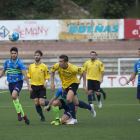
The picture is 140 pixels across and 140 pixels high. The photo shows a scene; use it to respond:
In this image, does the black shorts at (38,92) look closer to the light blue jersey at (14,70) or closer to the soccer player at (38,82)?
the soccer player at (38,82)

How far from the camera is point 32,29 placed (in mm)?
26562

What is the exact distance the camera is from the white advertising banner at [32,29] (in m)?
26.4

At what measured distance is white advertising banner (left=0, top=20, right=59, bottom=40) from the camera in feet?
86.6

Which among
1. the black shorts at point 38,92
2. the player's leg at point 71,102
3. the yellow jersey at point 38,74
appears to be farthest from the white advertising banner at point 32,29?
the player's leg at point 71,102

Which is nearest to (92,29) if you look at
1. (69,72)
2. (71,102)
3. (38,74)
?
(38,74)

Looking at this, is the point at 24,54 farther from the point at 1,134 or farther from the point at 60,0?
the point at 1,134

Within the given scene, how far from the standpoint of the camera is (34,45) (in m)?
27.5

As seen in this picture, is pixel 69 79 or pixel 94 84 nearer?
pixel 69 79

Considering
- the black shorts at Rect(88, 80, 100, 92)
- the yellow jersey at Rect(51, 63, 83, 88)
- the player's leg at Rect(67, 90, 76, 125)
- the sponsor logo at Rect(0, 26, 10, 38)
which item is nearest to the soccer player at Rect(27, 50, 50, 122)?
the yellow jersey at Rect(51, 63, 83, 88)

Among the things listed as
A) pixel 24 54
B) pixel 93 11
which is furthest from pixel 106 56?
pixel 93 11

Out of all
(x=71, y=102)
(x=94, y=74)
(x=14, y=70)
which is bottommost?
(x=71, y=102)

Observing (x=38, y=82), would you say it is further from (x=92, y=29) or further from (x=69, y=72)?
(x=92, y=29)

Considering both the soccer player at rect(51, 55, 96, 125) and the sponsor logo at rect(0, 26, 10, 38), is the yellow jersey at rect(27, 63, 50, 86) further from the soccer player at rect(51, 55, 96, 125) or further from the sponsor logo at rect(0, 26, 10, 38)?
the sponsor logo at rect(0, 26, 10, 38)

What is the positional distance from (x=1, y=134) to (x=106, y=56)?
20414 mm
